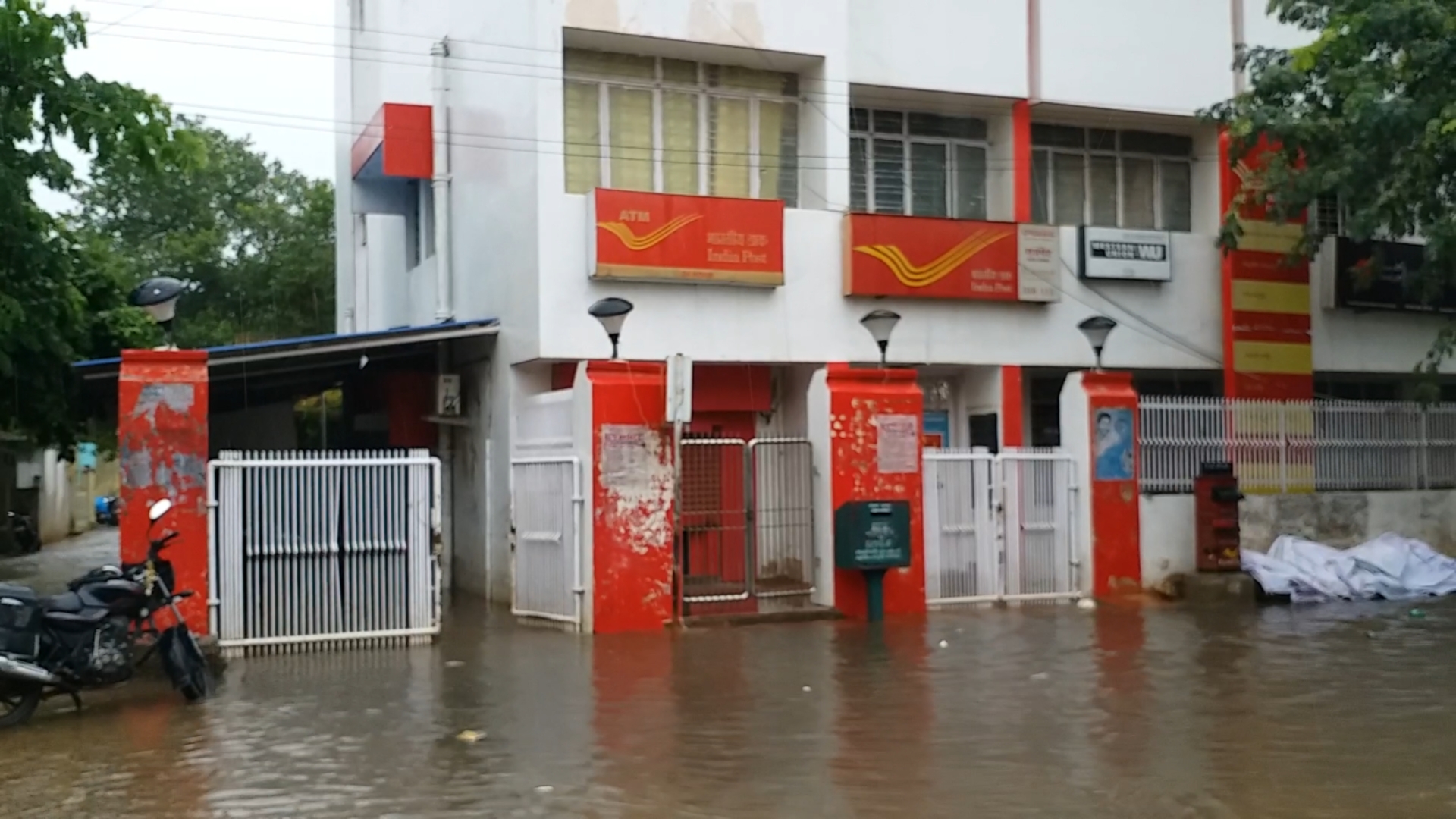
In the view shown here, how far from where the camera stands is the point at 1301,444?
55.0 feet

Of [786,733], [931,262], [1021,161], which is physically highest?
[1021,161]

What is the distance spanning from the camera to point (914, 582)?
1420 cm

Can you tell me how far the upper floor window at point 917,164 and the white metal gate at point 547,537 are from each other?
5840mm

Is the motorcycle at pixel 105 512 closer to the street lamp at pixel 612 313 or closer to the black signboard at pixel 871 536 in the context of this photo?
the street lamp at pixel 612 313

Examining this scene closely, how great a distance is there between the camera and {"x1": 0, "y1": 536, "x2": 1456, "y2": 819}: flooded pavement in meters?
6.73

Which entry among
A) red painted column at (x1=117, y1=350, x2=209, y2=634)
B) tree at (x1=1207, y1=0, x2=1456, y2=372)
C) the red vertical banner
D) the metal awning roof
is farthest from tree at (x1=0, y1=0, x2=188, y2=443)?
the red vertical banner

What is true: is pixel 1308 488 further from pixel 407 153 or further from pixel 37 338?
pixel 37 338

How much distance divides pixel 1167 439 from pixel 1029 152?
13.7 ft

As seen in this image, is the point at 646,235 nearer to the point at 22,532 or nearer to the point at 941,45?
the point at 941,45

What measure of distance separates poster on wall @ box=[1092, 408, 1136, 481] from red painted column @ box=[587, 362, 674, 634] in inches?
205

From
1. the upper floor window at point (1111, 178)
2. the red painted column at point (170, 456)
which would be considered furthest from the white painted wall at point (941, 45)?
the red painted column at point (170, 456)

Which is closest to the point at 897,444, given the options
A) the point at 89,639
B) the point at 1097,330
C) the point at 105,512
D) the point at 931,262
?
the point at 1097,330

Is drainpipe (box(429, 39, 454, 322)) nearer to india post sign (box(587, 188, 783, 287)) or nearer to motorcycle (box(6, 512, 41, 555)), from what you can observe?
india post sign (box(587, 188, 783, 287))

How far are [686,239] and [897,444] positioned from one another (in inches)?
131
